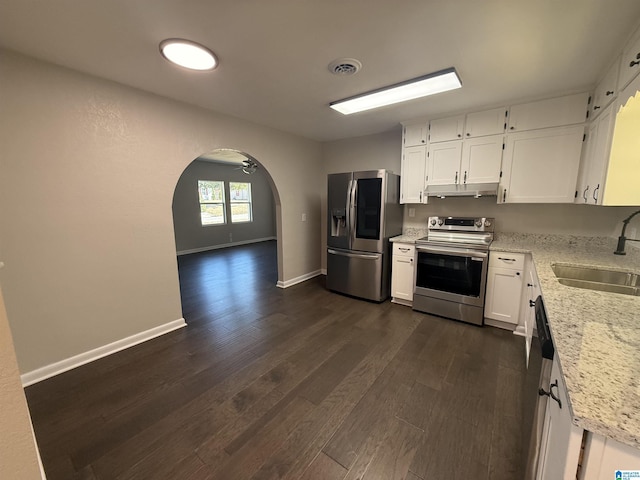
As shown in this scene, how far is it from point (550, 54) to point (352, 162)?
274cm

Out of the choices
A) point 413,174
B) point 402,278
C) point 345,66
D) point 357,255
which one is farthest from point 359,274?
point 345,66

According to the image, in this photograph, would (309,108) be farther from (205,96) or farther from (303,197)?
(303,197)

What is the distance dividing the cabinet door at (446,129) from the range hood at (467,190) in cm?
57

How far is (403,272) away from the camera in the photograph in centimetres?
342

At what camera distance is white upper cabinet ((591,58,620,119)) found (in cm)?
185

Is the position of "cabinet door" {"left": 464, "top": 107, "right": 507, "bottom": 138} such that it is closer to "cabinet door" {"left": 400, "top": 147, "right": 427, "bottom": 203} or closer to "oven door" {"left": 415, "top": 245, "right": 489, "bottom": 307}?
"cabinet door" {"left": 400, "top": 147, "right": 427, "bottom": 203}

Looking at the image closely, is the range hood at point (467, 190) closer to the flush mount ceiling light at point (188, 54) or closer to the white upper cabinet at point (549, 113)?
the white upper cabinet at point (549, 113)

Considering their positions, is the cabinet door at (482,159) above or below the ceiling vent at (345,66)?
below

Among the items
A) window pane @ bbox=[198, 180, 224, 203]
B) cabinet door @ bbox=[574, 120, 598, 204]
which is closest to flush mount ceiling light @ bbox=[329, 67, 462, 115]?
cabinet door @ bbox=[574, 120, 598, 204]

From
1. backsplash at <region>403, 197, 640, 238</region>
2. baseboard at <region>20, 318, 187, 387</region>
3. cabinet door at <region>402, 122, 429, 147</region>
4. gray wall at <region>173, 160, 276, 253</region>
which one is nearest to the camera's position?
baseboard at <region>20, 318, 187, 387</region>

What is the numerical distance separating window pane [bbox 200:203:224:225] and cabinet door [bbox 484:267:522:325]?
6812 millimetres

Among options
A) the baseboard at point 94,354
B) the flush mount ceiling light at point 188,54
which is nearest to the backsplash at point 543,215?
the flush mount ceiling light at point 188,54

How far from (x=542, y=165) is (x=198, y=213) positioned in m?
7.14

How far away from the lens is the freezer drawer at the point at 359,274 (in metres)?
3.51
